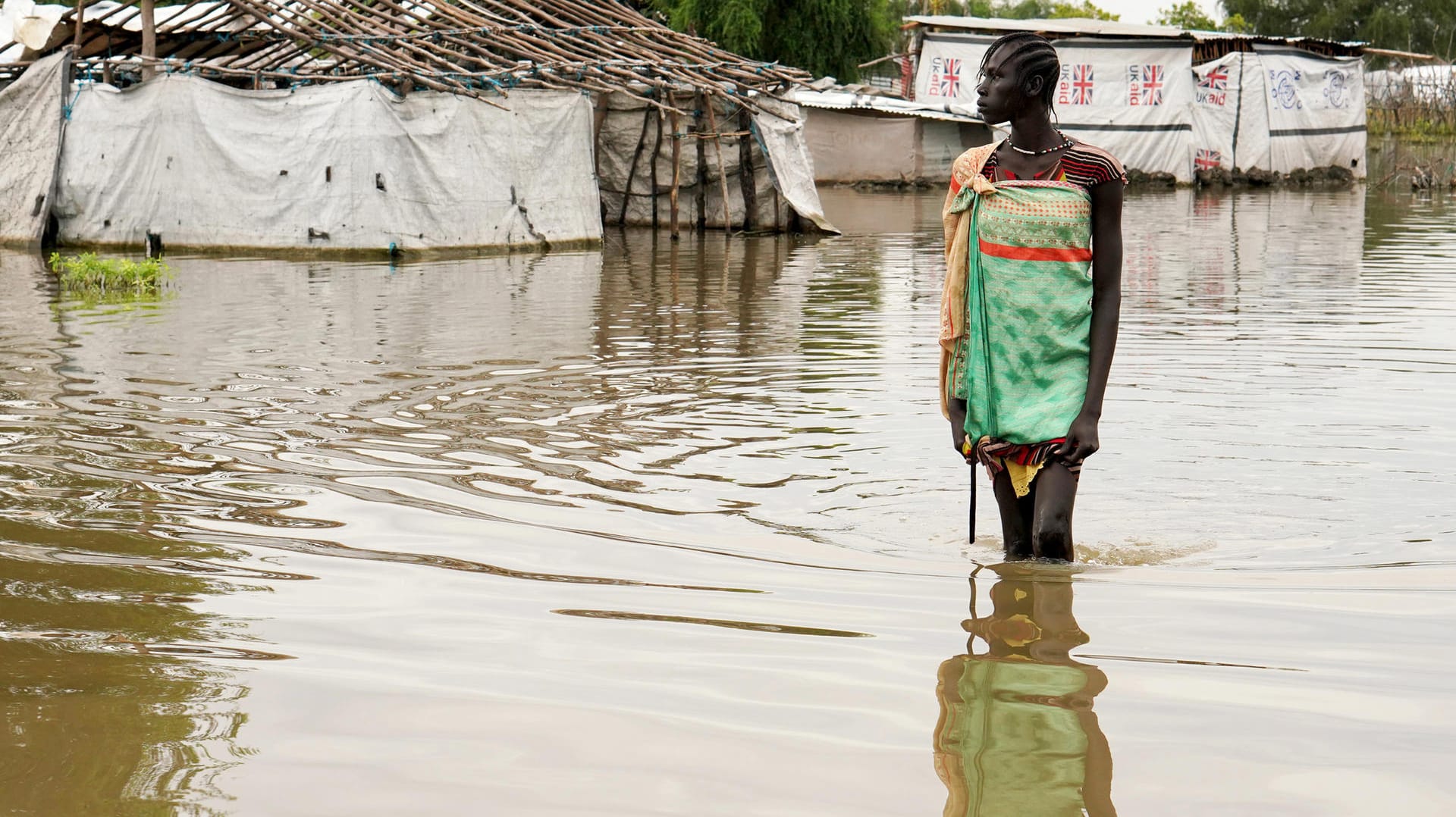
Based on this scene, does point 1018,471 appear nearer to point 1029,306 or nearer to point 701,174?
point 1029,306

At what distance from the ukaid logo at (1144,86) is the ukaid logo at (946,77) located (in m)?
3.04

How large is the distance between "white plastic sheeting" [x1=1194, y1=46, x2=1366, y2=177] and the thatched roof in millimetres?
13101

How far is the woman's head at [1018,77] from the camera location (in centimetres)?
339

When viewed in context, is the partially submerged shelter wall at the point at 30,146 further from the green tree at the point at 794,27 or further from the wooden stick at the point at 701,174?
the green tree at the point at 794,27

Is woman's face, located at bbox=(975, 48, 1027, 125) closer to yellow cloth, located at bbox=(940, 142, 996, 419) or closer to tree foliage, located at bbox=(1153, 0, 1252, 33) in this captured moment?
yellow cloth, located at bbox=(940, 142, 996, 419)

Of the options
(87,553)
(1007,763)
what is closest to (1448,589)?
(1007,763)

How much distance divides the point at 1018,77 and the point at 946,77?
2545 cm

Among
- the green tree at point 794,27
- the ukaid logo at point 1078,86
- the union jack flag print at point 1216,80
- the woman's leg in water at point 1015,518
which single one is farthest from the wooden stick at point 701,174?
the woman's leg in water at point 1015,518

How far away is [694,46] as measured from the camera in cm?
1714

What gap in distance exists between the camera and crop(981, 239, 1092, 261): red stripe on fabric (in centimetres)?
348

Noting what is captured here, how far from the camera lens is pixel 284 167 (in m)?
14.5

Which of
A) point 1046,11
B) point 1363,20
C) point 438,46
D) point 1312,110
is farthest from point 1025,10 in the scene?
point 438,46

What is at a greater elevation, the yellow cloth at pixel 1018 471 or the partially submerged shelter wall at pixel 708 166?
the partially submerged shelter wall at pixel 708 166

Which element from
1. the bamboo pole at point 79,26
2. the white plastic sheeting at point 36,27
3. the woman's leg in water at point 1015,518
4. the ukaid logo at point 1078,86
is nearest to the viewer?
the woman's leg in water at point 1015,518
